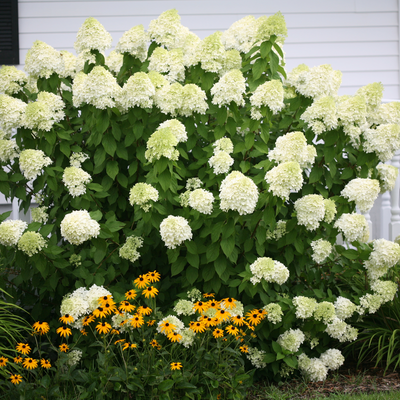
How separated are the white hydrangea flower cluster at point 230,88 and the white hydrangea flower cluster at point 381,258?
4.27 ft

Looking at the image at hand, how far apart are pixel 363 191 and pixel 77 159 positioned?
5.93 ft

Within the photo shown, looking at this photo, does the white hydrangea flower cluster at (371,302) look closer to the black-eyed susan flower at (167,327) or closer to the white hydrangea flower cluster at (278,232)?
the white hydrangea flower cluster at (278,232)

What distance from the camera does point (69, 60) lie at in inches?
126

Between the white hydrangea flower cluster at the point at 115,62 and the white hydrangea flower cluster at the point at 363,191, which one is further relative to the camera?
the white hydrangea flower cluster at the point at 115,62

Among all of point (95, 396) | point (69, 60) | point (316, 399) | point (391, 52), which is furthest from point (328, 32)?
point (95, 396)

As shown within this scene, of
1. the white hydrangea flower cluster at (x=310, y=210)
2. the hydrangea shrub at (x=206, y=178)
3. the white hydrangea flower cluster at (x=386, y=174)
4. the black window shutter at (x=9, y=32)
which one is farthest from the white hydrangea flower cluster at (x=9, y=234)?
the black window shutter at (x=9, y=32)

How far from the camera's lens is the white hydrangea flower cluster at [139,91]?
2502 millimetres

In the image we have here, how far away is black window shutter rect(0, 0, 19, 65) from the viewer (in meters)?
4.88

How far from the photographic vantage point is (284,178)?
222cm

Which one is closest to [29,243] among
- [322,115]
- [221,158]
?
[221,158]

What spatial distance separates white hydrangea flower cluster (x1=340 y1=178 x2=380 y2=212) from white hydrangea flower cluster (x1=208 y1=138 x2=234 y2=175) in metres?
0.81

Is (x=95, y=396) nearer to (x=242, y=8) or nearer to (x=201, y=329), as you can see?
(x=201, y=329)

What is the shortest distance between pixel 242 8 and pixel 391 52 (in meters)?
1.87

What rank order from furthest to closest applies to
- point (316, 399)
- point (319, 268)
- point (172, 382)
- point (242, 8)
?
point (242, 8) → point (319, 268) → point (316, 399) → point (172, 382)
